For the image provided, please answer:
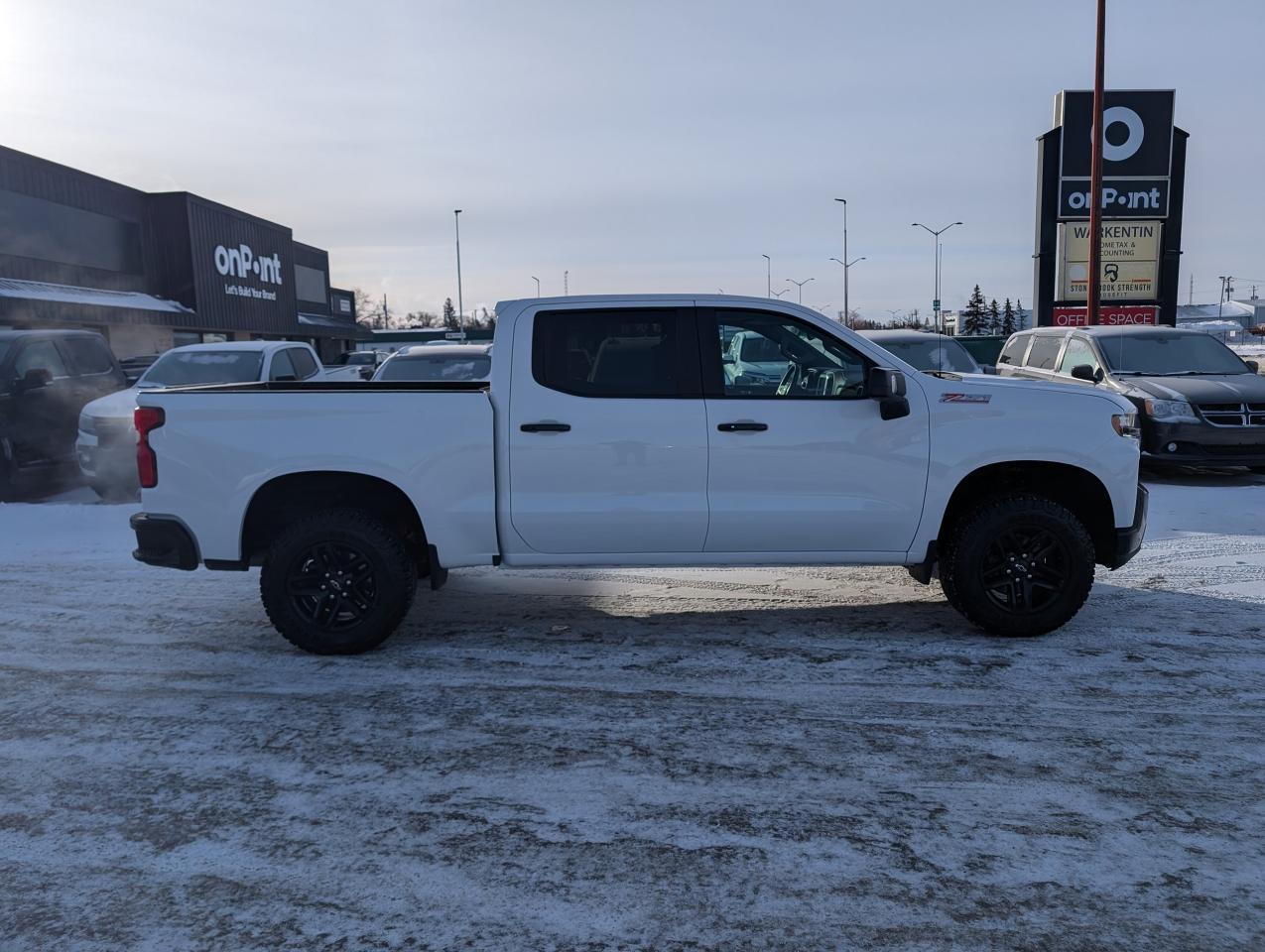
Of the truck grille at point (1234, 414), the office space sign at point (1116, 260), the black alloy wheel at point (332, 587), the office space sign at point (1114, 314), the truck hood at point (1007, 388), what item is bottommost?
the black alloy wheel at point (332, 587)

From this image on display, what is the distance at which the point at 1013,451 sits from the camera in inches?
208

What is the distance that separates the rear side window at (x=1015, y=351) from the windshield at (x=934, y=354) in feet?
1.42

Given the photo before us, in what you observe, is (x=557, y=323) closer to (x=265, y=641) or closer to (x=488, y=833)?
(x=265, y=641)

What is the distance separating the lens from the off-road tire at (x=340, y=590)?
17.0 ft

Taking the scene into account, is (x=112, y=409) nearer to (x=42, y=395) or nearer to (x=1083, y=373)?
(x=42, y=395)

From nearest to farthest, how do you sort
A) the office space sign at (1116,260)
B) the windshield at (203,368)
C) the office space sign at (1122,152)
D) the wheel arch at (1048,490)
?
1. the wheel arch at (1048,490)
2. the windshield at (203,368)
3. the office space sign at (1122,152)
4. the office space sign at (1116,260)

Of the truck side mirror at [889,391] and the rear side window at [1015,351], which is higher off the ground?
the rear side window at [1015,351]

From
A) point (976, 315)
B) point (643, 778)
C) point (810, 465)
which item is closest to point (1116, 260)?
point (810, 465)

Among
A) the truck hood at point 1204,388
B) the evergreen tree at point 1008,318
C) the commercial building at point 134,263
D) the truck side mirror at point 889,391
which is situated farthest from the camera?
the evergreen tree at point 1008,318

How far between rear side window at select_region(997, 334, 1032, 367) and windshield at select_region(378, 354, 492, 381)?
24.6 ft

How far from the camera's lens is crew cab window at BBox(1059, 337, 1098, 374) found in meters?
11.9

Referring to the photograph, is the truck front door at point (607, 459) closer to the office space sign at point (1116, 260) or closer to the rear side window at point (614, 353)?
the rear side window at point (614, 353)

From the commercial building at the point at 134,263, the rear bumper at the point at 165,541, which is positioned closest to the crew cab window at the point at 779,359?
the rear bumper at the point at 165,541

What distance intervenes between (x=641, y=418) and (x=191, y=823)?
113 inches
